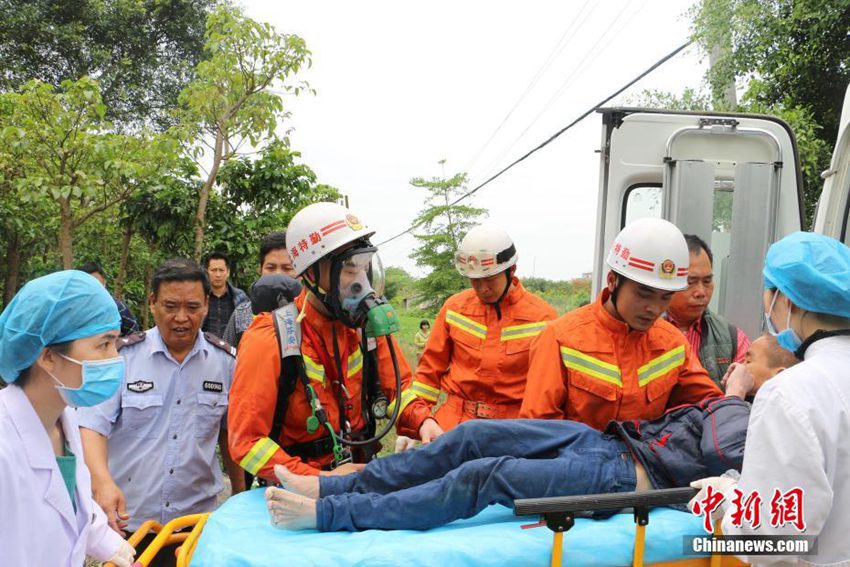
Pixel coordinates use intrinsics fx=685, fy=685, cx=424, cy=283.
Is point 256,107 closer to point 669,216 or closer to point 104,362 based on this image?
point 669,216

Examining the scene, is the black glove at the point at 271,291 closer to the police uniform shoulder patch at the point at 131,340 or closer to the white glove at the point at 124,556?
the police uniform shoulder patch at the point at 131,340

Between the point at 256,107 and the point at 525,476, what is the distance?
650 cm

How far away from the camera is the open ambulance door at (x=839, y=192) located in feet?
10.4

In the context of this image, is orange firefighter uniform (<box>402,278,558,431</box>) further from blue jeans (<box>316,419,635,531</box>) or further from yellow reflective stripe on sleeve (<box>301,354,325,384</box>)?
yellow reflective stripe on sleeve (<box>301,354,325,384</box>)

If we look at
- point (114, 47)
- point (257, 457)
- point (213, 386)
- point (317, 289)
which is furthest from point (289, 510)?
point (114, 47)

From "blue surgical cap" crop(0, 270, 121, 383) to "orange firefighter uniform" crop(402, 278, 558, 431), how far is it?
2054 mm

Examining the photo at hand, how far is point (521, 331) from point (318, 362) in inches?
56.2

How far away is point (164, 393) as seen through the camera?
2902 millimetres

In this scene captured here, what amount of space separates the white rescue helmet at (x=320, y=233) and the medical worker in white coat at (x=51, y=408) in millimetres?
716

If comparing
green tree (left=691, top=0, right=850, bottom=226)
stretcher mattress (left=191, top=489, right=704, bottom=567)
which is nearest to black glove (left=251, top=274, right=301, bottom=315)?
stretcher mattress (left=191, top=489, right=704, bottom=567)

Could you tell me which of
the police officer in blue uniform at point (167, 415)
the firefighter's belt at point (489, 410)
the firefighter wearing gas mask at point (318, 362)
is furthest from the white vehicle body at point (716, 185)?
the police officer in blue uniform at point (167, 415)

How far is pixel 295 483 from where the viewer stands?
2408mm

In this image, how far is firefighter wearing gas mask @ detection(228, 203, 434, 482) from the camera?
8.08 ft

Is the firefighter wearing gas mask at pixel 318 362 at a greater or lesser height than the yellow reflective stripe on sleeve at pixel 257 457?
greater
